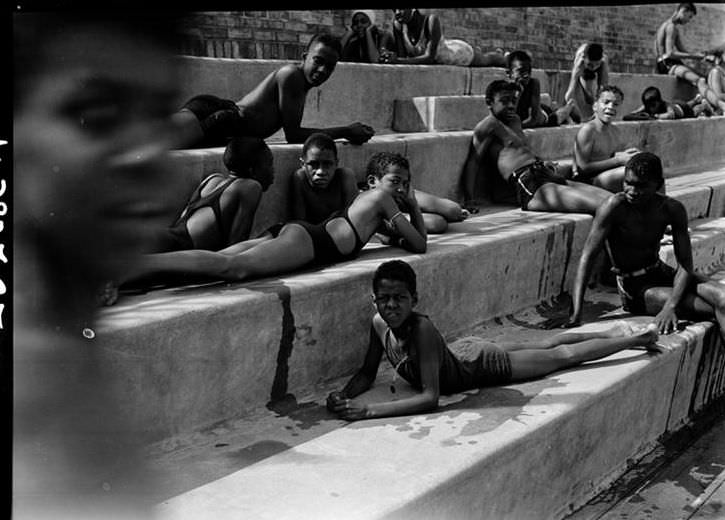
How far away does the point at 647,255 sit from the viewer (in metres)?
4.86

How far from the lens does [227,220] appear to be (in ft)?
12.3

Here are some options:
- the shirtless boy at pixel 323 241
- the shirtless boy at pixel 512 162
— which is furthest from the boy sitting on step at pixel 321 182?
the shirtless boy at pixel 512 162

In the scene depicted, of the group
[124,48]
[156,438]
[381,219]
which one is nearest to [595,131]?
[381,219]

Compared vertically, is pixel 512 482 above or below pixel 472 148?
below

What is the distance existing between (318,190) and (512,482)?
6.60ft

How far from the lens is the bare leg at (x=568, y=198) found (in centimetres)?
567

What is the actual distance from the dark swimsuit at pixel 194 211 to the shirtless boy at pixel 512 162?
2659 mm

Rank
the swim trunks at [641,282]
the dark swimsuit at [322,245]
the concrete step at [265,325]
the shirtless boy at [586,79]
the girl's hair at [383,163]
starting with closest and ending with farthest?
the concrete step at [265,325] < the dark swimsuit at [322,245] < the girl's hair at [383,163] < the swim trunks at [641,282] < the shirtless boy at [586,79]

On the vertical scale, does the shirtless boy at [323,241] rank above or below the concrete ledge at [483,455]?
above

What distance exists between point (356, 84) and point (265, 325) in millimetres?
3697

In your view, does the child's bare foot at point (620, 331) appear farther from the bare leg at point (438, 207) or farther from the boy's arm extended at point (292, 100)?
the boy's arm extended at point (292, 100)

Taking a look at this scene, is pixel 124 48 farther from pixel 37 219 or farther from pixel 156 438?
pixel 156 438

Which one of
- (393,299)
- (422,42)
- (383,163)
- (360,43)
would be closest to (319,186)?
(383,163)

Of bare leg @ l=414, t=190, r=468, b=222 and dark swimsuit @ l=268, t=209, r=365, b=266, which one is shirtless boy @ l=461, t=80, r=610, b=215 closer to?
bare leg @ l=414, t=190, r=468, b=222
